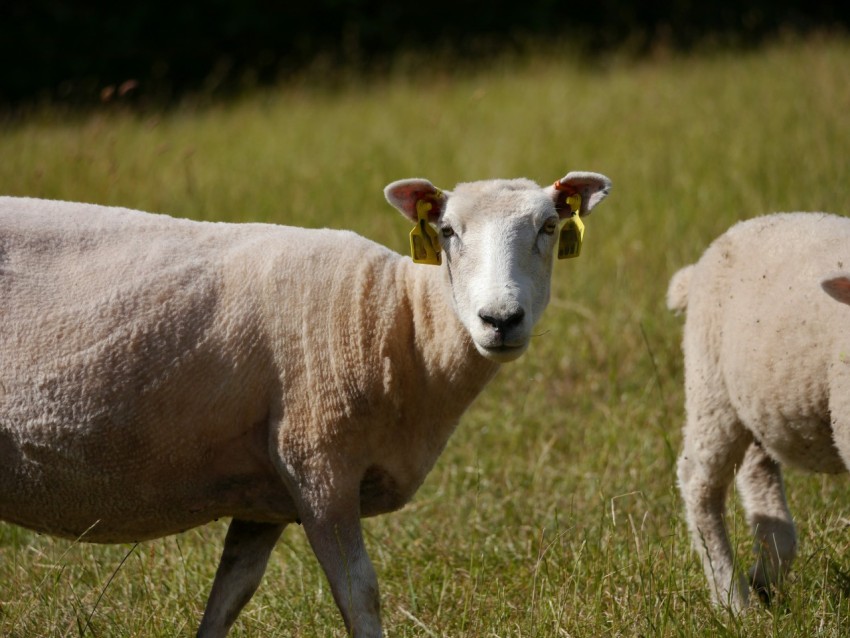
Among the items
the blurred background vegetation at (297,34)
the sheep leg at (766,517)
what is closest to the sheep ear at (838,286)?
the sheep leg at (766,517)

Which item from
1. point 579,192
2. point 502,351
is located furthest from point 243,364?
point 579,192

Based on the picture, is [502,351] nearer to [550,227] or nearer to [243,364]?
[550,227]

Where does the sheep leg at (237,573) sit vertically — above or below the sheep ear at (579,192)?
below

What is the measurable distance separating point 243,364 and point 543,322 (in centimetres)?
320

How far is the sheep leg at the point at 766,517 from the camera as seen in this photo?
3.77 metres

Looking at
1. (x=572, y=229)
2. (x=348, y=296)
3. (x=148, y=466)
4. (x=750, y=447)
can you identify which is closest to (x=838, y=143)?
(x=750, y=447)

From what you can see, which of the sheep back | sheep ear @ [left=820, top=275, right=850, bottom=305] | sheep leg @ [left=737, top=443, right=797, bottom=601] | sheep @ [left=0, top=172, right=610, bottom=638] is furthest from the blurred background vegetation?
sheep ear @ [left=820, top=275, right=850, bottom=305]

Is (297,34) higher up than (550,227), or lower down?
lower down

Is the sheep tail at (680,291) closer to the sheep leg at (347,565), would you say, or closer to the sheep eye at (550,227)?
the sheep eye at (550,227)

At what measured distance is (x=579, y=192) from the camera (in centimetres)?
343

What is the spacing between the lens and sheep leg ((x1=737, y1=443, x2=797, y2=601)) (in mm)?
3773

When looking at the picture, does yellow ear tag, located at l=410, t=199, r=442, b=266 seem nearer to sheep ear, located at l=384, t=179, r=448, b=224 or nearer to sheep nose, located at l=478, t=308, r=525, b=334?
sheep ear, located at l=384, t=179, r=448, b=224

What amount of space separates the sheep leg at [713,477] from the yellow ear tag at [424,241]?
1210 millimetres

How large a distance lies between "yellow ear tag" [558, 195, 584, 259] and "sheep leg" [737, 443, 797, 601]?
1143 mm
